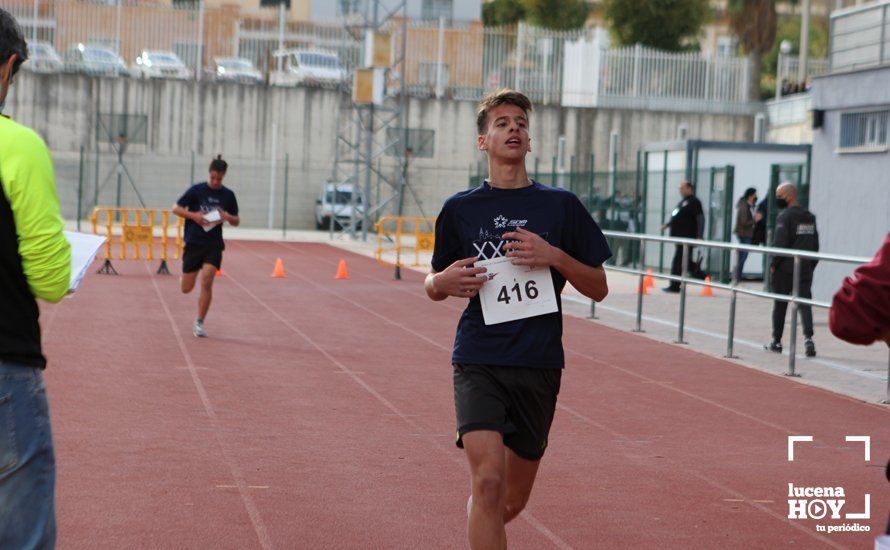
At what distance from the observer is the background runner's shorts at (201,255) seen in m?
14.9

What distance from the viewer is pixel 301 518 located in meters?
6.90

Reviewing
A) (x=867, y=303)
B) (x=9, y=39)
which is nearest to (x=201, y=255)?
(x=9, y=39)

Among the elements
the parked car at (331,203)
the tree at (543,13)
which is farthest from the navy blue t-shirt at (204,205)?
the tree at (543,13)

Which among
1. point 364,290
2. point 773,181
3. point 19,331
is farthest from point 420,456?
point 773,181

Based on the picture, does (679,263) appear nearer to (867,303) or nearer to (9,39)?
(9,39)

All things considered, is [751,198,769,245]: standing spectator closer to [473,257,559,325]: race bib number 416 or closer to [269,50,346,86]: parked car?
[473,257,559,325]: race bib number 416

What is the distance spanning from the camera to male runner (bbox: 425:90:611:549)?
5375mm

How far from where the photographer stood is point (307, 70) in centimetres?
4853

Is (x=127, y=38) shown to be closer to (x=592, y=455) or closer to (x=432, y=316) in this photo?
(x=432, y=316)

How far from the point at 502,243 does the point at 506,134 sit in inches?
16.3

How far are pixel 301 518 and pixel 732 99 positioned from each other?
139 ft

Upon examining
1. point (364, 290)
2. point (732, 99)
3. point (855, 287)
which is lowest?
point (364, 290)

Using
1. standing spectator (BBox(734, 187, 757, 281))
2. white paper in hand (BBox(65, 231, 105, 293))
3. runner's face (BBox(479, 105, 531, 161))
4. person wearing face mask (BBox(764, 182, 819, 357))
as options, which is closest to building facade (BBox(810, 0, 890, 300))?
standing spectator (BBox(734, 187, 757, 281))

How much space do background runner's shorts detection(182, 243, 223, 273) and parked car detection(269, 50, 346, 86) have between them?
33740 mm
